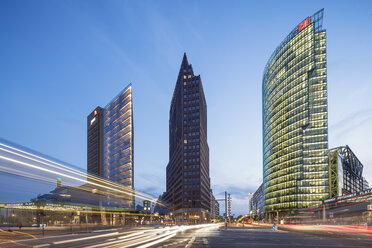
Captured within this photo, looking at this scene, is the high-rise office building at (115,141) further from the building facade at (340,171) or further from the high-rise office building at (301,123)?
the building facade at (340,171)

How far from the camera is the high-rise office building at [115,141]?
138 meters

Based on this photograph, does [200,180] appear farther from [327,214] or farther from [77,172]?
[77,172]

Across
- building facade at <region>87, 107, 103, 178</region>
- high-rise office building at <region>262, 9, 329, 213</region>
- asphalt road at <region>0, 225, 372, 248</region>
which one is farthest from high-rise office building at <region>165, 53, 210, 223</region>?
asphalt road at <region>0, 225, 372, 248</region>

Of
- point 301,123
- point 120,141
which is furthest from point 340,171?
point 120,141

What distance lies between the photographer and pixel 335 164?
5418 inches

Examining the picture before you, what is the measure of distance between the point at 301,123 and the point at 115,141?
89281 mm

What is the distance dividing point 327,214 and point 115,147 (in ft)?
313

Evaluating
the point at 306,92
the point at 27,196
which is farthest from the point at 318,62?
the point at 27,196

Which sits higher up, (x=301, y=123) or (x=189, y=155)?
(x=301, y=123)

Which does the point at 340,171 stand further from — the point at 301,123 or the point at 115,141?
the point at 115,141

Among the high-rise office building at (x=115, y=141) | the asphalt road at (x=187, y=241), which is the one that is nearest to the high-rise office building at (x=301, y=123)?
the high-rise office building at (x=115, y=141)

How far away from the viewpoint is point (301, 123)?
146875mm

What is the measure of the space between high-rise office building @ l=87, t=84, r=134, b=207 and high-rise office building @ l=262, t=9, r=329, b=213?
75.3 metres

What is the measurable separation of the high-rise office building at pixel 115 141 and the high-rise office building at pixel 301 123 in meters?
75.3
